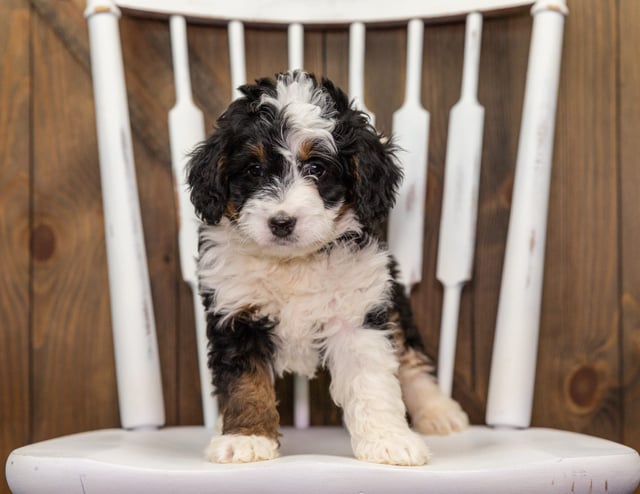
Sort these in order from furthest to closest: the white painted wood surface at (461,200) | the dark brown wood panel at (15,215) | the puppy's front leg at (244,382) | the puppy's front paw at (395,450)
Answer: the dark brown wood panel at (15,215), the white painted wood surface at (461,200), the puppy's front leg at (244,382), the puppy's front paw at (395,450)

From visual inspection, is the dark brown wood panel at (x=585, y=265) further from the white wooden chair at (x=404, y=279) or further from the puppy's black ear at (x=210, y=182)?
the puppy's black ear at (x=210, y=182)

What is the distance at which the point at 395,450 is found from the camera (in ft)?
4.21

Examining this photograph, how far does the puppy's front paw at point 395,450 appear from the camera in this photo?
1262 mm

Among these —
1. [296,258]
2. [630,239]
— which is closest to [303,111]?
[296,258]

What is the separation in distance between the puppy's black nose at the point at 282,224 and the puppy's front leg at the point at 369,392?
0.81ft

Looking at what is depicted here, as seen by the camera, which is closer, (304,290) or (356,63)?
(304,290)

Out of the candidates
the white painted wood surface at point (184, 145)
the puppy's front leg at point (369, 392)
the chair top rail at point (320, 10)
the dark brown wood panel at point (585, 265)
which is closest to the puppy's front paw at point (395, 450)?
the puppy's front leg at point (369, 392)

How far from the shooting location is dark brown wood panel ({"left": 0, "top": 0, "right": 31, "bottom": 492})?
1979 mm

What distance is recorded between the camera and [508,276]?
1700 mm

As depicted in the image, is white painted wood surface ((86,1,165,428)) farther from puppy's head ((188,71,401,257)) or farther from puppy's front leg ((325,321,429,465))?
puppy's front leg ((325,321,429,465))

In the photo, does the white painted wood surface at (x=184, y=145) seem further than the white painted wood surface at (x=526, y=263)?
Yes

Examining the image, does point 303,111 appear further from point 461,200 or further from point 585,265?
point 585,265

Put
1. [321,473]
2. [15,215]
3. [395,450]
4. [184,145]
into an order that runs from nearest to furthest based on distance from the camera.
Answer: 1. [321,473]
2. [395,450]
3. [184,145]
4. [15,215]

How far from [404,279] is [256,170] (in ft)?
1.86
